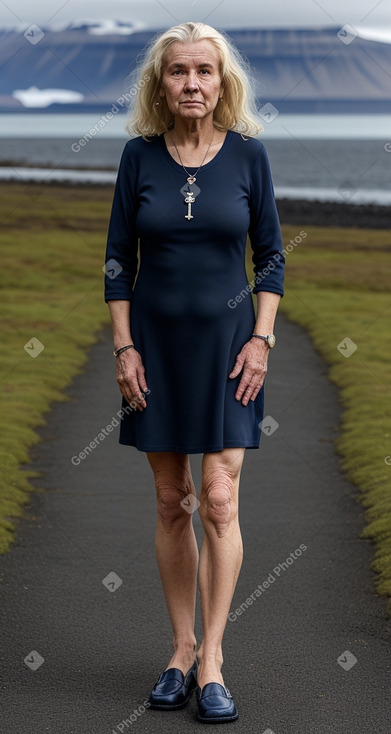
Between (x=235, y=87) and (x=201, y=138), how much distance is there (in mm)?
263

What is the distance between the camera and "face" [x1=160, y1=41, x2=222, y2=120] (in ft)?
14.2

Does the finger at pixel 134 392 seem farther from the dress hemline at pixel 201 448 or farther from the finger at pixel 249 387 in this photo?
the finger at pixel 249 387

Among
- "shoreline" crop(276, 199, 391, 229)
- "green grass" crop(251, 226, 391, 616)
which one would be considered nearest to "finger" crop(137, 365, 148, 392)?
"green grass" crop(251, 226, 391, 616)

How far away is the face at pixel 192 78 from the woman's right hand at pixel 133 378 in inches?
41.3

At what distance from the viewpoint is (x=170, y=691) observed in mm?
4586

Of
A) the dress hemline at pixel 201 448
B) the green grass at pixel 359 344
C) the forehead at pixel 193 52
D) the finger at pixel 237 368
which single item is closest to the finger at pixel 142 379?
the dress hemline at pixel 201 448

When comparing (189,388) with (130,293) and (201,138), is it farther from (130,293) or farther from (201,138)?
(201,138)

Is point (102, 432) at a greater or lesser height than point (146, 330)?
lesser

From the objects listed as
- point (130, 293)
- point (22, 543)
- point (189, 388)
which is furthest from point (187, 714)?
point (22, 543)

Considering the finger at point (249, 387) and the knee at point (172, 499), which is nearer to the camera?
the finger at point (249, 387)

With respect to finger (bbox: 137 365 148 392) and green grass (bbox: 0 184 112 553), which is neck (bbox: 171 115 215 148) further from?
green grass (bbox: 0 184 112 553)

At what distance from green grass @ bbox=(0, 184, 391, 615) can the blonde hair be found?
3.16 meters

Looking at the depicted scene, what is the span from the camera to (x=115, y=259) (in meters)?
4.63

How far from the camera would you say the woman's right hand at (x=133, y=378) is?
454 cm
